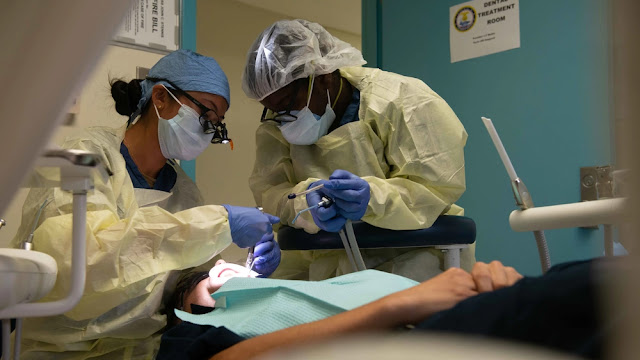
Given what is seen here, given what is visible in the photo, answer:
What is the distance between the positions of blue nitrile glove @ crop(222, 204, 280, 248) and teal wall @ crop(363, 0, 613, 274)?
4.11 feet

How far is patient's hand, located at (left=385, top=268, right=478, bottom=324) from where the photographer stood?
2.57ft

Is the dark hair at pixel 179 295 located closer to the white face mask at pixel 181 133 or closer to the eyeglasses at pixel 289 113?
the white face mask at pixel 181 133

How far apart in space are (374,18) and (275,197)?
5.14ft

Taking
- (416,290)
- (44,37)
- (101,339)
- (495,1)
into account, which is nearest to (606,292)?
(44,37)

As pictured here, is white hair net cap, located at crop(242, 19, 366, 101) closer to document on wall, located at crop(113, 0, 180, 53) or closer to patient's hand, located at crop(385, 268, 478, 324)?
document on wall, located at crop(113, 0, 180, 53)

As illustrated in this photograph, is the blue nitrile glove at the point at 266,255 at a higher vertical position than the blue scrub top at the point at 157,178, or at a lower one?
lower

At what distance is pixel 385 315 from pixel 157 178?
1.36m

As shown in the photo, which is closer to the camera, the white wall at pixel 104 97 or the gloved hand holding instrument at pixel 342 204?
the gloved hand holding instrument at pixel 342 204

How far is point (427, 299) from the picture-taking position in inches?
31.1

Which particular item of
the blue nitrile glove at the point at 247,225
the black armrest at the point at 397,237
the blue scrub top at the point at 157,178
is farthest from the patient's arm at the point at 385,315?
the blue scrub top at the point at 157,178

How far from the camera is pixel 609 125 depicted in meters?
0.22

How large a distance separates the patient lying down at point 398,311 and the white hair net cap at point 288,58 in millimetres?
909

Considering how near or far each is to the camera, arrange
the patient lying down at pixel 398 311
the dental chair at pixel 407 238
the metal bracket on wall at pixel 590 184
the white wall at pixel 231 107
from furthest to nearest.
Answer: the white wall at pixel 231 107 → the metal bracket on wall at pixel 590 184 → the dental chair at pixel 407 238 → the patient lying down at pixel 398 311

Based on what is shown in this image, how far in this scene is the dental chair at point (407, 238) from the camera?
1747 millimetres
